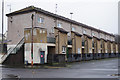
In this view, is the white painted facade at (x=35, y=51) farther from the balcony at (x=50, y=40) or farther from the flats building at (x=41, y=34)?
the balcony at (x=50, y=40)

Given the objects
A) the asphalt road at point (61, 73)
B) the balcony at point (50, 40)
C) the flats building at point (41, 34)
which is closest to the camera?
the asphalt road at point (61, 73)

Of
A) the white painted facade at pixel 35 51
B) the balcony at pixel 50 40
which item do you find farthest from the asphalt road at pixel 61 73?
the balcony at pixel 50 40

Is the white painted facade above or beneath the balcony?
beneath

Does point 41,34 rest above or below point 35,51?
above

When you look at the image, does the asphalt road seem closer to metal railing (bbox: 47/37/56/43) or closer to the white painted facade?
the white painted facade

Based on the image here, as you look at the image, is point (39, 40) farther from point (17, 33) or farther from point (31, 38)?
point (17, 33)

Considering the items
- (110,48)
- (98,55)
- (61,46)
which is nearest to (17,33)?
(61,46)

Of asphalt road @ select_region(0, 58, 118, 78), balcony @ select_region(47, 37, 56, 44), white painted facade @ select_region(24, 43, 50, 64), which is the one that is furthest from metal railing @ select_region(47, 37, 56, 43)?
asphalt road @ select_region(0, 58, 118, 78)

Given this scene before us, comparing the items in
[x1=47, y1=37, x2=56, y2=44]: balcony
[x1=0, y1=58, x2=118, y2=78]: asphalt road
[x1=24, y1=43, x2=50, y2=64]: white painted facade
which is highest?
[x1=47, y1=37, x2=56, y2=44]: balcony

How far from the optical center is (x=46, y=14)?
3195cm

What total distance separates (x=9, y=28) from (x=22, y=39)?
5.27 m

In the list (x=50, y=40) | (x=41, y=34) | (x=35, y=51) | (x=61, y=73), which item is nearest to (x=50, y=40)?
(x=50, y=40)

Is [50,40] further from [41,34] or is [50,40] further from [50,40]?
[41,34]

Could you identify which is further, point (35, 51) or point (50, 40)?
point (50, 40)
